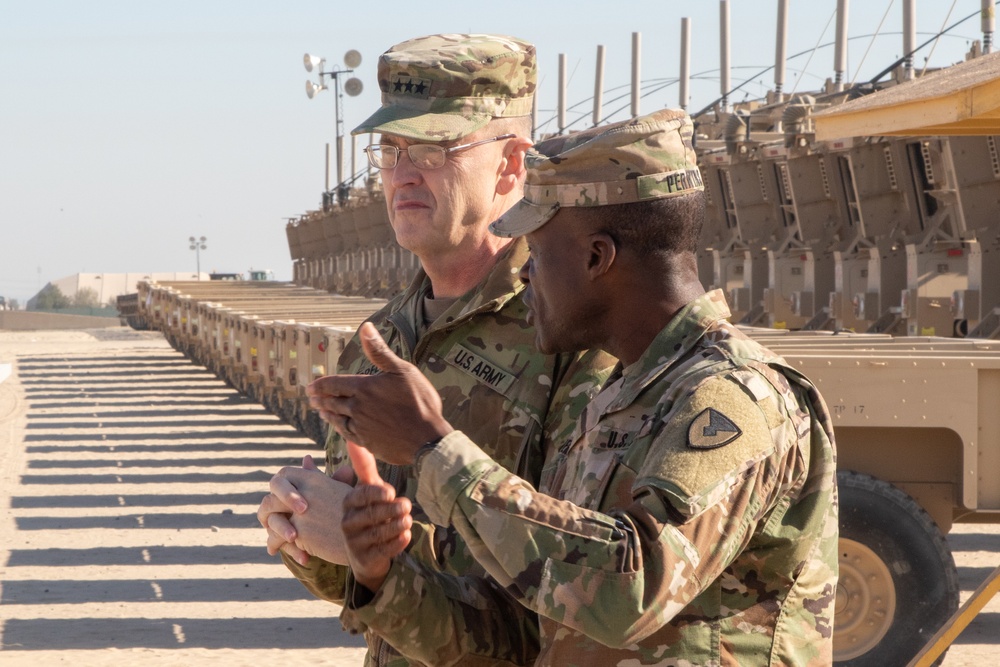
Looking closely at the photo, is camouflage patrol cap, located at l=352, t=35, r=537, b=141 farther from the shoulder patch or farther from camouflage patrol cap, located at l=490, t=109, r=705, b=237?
the shoulder patch

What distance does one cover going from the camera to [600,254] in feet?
6.40

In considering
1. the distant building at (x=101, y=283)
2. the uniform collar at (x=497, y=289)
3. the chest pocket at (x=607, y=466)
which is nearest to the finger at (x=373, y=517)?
the chest pocket at (x=607, y=466)

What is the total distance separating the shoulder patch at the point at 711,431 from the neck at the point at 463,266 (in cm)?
95

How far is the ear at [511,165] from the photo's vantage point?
2674 mm

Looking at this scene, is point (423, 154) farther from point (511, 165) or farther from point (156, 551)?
point (156, 551)

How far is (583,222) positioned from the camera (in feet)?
6.40

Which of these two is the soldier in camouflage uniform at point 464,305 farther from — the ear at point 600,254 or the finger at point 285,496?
the ear at point 600,254

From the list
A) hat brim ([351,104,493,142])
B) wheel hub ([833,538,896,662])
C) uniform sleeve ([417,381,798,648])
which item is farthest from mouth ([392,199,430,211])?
wheel hub ([833,538,896,662])

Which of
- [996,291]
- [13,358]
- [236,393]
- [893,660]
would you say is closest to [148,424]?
[236,393]

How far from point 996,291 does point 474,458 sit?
11787 mm

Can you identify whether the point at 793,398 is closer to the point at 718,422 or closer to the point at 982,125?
the point at 718,422

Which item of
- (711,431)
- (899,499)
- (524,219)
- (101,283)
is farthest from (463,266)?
(101,283)

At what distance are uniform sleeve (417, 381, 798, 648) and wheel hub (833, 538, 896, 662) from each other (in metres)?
3.95

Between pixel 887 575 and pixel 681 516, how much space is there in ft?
13.4
